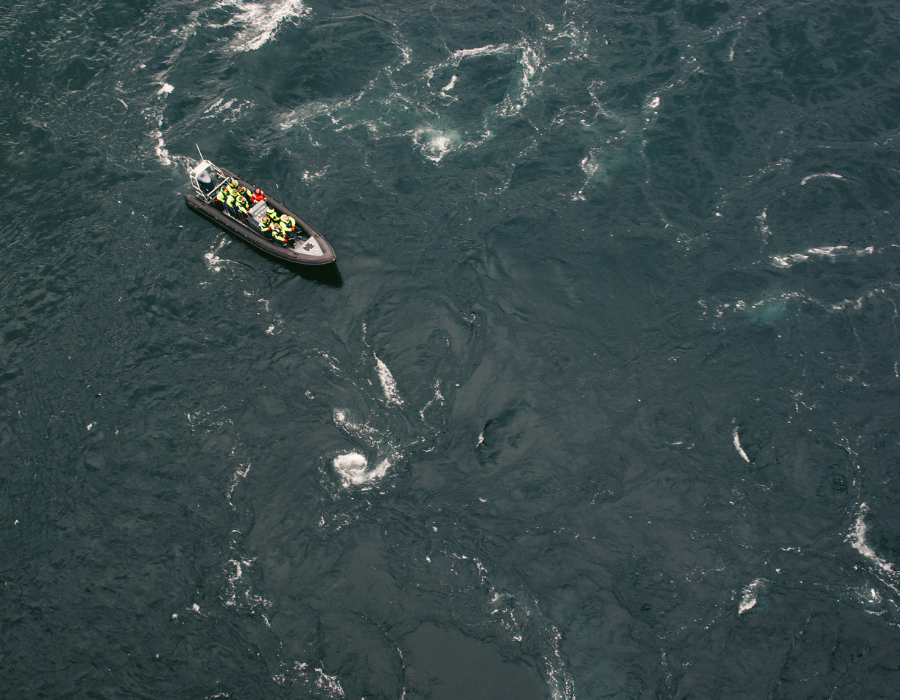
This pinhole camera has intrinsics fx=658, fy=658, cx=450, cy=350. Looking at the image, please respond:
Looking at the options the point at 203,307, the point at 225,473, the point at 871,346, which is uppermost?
the point at 203,307

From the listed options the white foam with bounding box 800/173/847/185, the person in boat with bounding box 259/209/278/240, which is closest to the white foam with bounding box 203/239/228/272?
the person in boat with bounding box 259/209/278/240

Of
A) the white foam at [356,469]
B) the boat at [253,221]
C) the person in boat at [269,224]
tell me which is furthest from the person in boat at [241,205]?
the white foam at [356,469]

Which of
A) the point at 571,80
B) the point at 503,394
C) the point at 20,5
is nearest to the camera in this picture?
the point at 503,394

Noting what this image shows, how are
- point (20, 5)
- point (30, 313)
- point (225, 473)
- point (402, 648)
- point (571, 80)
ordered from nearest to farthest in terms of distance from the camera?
point (402, 648) < point (225, 473) < point (30, 313) < point (571, 80) < point (20, 5)

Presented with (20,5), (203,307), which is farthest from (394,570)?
(20,5)

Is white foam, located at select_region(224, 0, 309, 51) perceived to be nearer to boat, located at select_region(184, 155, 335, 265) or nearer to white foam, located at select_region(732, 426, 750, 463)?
boat, located at select_region(184, 155, 335, 265)

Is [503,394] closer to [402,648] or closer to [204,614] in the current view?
[402,648]
